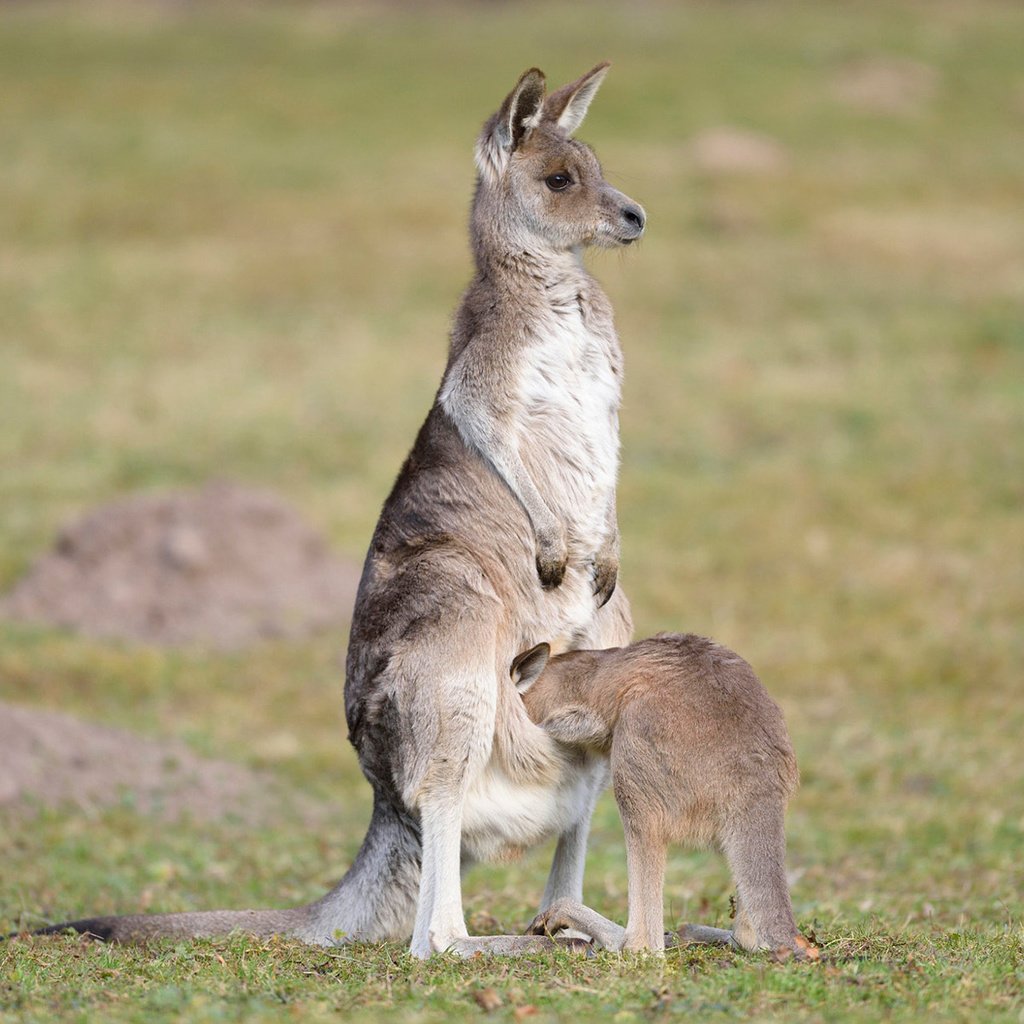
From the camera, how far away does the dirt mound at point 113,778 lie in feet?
31.8

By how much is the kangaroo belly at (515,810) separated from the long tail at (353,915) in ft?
1.00

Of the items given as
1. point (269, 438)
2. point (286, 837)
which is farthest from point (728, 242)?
point (286, 837)

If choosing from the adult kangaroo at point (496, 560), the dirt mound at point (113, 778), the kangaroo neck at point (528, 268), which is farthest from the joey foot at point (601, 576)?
the dirt mound at point (113, 778)

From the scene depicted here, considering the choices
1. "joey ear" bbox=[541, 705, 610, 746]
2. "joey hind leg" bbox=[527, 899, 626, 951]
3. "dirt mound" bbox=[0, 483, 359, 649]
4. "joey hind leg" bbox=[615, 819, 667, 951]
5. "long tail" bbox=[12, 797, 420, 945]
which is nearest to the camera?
"joey hind leg" bbox=[615, 819, 667, 951]

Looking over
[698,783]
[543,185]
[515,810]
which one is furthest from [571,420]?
[698,783]

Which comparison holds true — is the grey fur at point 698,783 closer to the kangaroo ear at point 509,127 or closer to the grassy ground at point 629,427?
the grassy ground at point 629,427

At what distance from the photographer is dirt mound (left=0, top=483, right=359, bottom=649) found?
13289 millimetres

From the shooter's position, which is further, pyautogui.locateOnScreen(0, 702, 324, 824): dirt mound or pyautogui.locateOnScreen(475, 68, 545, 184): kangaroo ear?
pyautogui.locateOnScreen(0, 702, 324, 824): dirt mound

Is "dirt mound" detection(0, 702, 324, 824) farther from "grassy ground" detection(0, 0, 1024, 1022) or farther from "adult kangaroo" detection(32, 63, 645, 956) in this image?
"adult kangaroo" detection(32, 63, 645, 956)

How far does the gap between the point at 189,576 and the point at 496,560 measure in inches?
309

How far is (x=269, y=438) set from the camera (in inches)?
740

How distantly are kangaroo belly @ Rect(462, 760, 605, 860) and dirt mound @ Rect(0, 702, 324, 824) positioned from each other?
13.4ft

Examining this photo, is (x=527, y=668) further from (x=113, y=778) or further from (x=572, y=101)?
(x=113, y=778)

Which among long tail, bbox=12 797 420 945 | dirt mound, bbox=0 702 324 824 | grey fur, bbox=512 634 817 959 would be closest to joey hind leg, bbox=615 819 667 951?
grey fur, bbox=512 634 817 959
